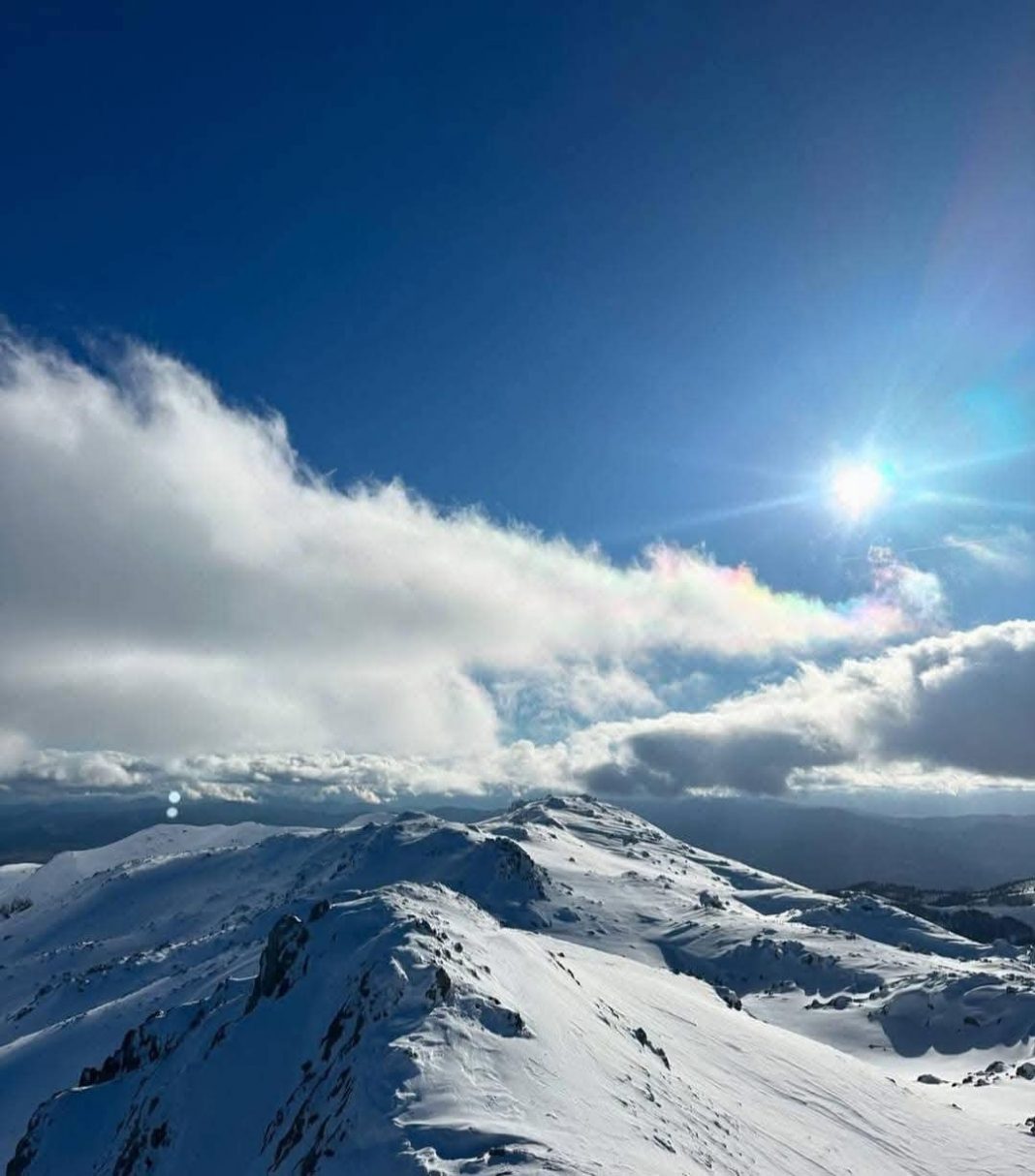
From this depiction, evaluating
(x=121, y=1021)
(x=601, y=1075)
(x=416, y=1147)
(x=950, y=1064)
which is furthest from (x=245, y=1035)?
(x=121, y=1021)

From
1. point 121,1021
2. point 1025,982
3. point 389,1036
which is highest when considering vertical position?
point 1025,982

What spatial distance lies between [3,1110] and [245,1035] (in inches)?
2998

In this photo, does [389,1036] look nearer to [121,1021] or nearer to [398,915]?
[398,915]

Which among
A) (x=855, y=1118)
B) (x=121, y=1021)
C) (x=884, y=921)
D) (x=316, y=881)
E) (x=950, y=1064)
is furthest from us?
(x=316, y=881)

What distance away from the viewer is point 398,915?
48.4 meters

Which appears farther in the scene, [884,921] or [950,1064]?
[884,921]

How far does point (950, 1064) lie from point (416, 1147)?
260ft

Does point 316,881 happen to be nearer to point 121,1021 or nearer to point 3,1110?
point 121,1021

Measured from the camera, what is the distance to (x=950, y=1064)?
79312mm

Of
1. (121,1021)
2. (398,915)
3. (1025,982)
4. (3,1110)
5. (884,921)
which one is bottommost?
(3,1110)

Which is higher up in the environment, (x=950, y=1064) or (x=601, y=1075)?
(x=950, y=1064)

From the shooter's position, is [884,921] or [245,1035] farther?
[884,921]

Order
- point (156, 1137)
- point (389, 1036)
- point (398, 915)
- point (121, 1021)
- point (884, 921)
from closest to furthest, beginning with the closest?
point (389, 1036) → point (156, 1137) → point (398, 915) → point (121, 1021) → point (884, 921)

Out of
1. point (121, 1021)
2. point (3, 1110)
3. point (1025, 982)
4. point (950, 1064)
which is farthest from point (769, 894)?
point (3, 1110)
